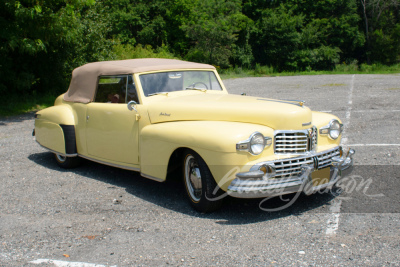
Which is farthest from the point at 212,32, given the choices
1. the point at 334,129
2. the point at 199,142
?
the point at 199,142

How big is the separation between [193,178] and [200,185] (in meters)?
0.13

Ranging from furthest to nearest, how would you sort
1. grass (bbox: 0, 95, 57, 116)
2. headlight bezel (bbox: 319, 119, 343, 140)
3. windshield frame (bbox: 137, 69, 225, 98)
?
grass (bbox: 0, 95, 57, 116), windshield frame (bbox: 137, 69, 225, 98), headlight bezel (bbox: 319, 119, 343, 140)

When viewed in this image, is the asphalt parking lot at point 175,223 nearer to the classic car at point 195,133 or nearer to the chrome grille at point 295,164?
the classic car at point 195,133

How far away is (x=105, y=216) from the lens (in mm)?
4504

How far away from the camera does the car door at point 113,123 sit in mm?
5223

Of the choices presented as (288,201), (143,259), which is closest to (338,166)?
(288,201)

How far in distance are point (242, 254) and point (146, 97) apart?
2491 millimetres

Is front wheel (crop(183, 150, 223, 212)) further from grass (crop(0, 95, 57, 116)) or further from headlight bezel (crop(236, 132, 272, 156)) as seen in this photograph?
grass (crop(0, 95, 57, 116))

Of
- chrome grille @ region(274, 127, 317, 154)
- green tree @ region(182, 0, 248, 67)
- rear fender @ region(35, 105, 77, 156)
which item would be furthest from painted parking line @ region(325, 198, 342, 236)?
green tree @ region(182, 0, 248, 67)

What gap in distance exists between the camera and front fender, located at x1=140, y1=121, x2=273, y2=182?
13.3ft

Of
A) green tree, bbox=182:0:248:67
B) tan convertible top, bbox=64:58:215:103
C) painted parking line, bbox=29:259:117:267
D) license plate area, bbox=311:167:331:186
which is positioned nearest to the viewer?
painted parking line, bbox=29:259:117:267

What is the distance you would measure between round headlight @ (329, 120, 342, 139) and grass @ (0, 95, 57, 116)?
10.7m

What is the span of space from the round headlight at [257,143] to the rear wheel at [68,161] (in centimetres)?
331

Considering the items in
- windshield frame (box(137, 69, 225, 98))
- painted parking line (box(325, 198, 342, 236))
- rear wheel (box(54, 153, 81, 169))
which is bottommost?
rear wheel (box(54, 153, 81, 169))
